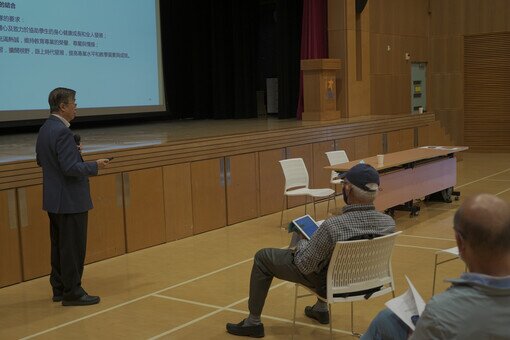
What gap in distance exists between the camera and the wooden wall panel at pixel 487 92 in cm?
1430

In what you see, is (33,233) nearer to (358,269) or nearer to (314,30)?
(358,269)

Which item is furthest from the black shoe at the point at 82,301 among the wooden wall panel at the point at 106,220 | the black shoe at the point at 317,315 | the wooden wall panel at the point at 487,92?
the wooden wall panel at the point at 487,92

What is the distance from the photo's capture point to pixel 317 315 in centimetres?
429

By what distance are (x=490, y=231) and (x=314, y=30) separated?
9809 mm

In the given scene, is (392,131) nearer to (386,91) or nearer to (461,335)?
(386,91)

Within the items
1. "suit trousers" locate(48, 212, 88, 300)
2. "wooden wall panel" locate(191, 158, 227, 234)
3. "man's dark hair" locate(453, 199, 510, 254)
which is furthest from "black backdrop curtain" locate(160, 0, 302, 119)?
"man's dark hair" locate(453, 199, 510, 254)

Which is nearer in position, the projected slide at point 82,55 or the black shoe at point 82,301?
the black shoe at point 82,301

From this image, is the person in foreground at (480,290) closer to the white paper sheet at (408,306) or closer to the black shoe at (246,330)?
the white paper sheet at (408,306)

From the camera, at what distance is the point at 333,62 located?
35.2 ft

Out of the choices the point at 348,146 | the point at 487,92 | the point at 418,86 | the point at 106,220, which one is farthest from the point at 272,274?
the point at 487,92

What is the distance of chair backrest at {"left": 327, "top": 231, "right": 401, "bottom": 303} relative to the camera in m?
3.44

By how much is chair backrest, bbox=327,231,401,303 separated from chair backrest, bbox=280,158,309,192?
3481 millimetres

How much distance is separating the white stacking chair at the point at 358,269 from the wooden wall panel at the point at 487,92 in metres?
11.8

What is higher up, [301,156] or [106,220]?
[301,156]
